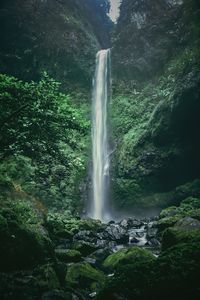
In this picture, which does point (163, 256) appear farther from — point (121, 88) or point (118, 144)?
point (121, 88)

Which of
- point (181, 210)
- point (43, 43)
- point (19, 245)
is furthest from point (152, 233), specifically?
point (43, 43)

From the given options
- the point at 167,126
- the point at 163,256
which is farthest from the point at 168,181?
the point at 163,256

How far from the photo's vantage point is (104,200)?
22.6m

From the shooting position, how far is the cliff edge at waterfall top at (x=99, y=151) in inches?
266

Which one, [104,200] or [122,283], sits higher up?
[104,200]

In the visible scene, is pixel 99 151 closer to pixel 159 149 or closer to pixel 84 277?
pixel 159 149

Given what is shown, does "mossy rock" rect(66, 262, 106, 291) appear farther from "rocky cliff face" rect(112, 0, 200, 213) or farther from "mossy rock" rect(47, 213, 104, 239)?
"rocky cliff face" rect(112, 0, 200, 213)

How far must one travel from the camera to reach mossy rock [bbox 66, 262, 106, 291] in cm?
720

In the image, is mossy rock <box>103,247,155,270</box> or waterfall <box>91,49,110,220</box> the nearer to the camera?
mossy rock <box>103,247,155,270</box>

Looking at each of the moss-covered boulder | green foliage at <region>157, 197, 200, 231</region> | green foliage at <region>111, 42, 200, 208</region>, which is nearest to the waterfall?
green foliage at <region>111, 42, 200, 208</region>

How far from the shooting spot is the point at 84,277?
7414mm

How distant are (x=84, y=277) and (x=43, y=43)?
26751 mm

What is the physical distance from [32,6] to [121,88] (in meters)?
11.8

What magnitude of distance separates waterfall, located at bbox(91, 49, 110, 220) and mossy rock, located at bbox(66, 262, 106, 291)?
13809mm
